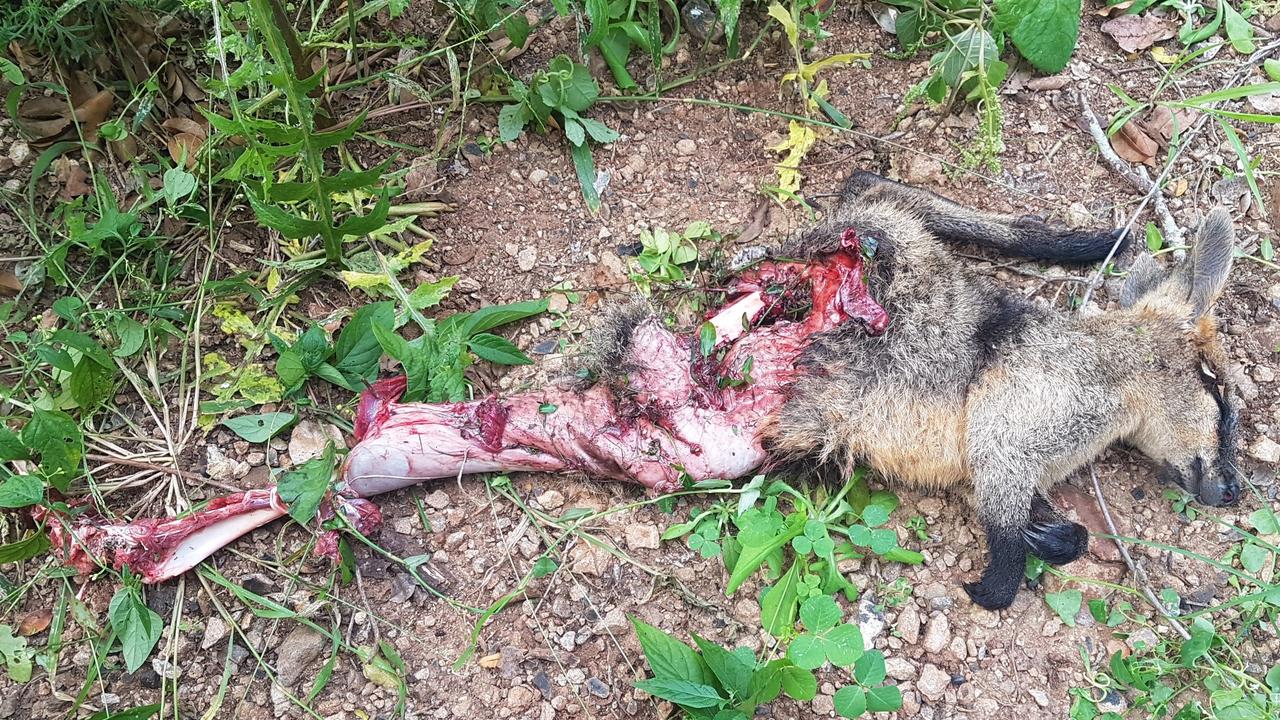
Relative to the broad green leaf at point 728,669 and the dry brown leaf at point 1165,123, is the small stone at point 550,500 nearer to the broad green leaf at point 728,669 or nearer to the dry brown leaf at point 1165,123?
the broad green leaf at point 728,669

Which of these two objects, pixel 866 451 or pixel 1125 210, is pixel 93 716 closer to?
pixel 866 451

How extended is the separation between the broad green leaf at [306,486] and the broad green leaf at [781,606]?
58.9 inches

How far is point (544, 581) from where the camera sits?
10.0 feet

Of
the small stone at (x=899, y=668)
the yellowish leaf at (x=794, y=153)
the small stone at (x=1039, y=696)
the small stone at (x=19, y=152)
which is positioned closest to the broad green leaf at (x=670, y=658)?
the small stone at (x=899, y=668)

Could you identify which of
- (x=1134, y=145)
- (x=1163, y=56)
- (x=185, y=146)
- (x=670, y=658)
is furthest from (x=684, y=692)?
(x=1163, y=56)

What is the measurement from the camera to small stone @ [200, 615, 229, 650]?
290 cm

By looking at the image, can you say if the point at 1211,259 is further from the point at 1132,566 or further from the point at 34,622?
the point at 34,622

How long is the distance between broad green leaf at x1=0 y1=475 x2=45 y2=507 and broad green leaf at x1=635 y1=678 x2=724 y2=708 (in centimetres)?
203

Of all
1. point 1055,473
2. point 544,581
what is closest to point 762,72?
point 1055,473

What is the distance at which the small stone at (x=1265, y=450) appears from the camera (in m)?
3.35

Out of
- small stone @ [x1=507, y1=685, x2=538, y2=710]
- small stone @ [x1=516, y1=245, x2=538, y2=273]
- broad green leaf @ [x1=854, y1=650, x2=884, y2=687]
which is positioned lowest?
small stone @ [x1=507, y1=685, x2=538, y2=710]

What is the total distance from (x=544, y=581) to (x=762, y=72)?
2363 mm

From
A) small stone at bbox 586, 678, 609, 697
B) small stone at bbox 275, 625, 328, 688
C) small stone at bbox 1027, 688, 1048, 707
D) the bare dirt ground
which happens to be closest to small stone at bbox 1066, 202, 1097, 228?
the bare dirt ground

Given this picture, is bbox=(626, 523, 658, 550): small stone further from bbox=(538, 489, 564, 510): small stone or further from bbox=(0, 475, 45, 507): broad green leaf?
bbox=(0, 475, 45, 507): broad green leaf
